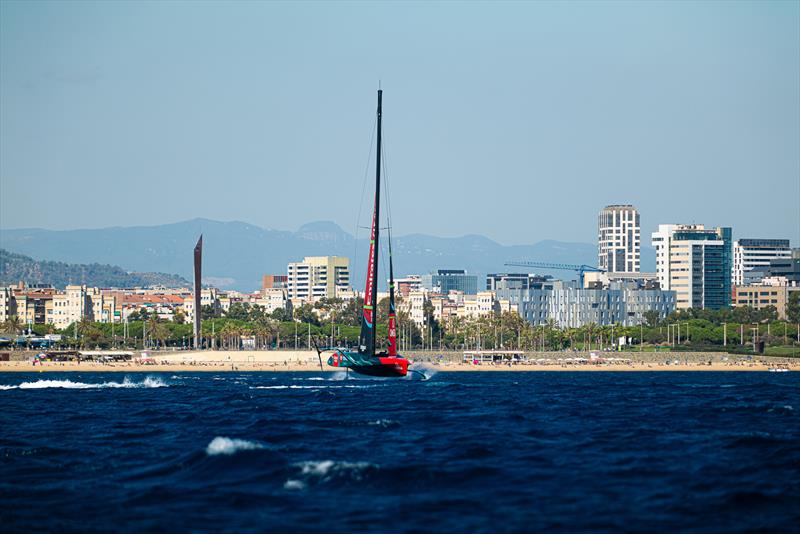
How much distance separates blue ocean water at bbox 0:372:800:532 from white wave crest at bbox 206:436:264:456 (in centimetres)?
25

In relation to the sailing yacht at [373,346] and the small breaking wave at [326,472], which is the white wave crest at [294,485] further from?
the sailing yacht at [373,346]

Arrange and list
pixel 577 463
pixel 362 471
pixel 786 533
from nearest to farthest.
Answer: pixel 786 533 → pixel 362 471 → pixel 577 463

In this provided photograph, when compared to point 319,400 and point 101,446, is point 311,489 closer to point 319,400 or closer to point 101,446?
point 101,446

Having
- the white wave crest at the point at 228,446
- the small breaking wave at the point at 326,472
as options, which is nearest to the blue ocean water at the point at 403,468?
the small breaking wave at the point at 326,472

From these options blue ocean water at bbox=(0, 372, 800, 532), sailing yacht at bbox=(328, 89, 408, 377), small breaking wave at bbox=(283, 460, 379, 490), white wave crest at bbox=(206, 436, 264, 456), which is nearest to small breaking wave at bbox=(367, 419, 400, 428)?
blue ocean water at bbox=(0, 372, 800, 532)

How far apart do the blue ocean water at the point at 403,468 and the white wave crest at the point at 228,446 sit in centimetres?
25

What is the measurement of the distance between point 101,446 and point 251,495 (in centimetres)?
1783

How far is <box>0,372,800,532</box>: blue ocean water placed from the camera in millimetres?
37719

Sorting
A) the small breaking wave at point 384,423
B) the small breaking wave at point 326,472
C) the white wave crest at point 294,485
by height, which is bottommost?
the small breaking wave at point 384,423

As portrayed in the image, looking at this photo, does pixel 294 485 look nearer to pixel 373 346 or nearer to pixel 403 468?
pixel 403 468

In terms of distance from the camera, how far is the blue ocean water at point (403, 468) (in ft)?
124

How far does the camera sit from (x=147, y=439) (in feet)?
196

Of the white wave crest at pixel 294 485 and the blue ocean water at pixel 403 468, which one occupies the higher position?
the white wave crest at pixel 294 485

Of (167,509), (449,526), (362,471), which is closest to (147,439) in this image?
(362,471)
